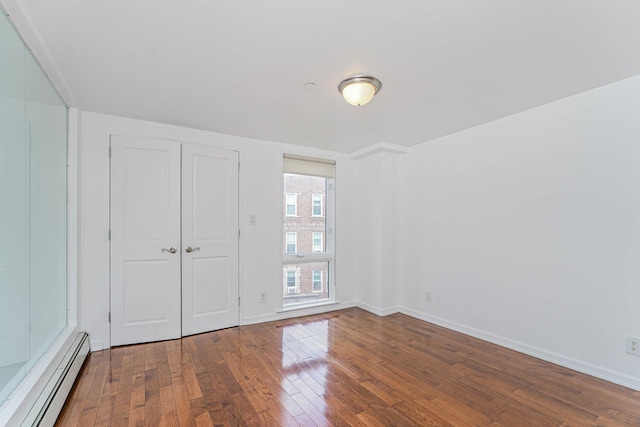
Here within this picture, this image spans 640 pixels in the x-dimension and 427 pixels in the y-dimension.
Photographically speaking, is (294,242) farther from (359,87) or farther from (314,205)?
(359,87)

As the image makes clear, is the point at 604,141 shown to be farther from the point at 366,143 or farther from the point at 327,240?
the point at 327,240

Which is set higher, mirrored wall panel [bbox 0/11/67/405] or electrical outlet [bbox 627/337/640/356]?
mirrored wall panel [bbox 0/11/67/405]

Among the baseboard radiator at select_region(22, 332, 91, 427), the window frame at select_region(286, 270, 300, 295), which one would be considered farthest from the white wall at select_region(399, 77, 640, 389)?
the baseboard radiator at select_region(22, 332, 91, 427)

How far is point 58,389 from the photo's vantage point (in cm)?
190

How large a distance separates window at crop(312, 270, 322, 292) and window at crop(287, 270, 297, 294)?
310 mm

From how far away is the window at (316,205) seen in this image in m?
Answer: 4.27

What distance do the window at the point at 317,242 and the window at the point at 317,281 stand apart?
32cm

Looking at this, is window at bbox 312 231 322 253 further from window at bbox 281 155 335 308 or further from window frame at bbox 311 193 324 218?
window frame at bbox 311 193 324 218

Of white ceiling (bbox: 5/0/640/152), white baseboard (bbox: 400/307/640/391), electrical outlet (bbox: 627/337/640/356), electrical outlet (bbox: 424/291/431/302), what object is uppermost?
white ceiling (bbox: 5/0/640/152)

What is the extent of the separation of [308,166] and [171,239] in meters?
1.98

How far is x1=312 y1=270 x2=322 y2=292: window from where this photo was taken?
4285 mm

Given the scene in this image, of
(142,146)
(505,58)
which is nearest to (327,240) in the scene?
(142,146)

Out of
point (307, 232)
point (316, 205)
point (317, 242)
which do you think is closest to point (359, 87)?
point (316, 205)

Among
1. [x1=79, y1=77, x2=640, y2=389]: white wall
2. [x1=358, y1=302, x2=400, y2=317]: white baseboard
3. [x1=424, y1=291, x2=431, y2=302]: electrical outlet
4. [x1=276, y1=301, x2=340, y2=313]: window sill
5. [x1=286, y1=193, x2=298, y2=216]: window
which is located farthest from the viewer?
[x1=286, y1=193, x2=298, y2=216]: window
